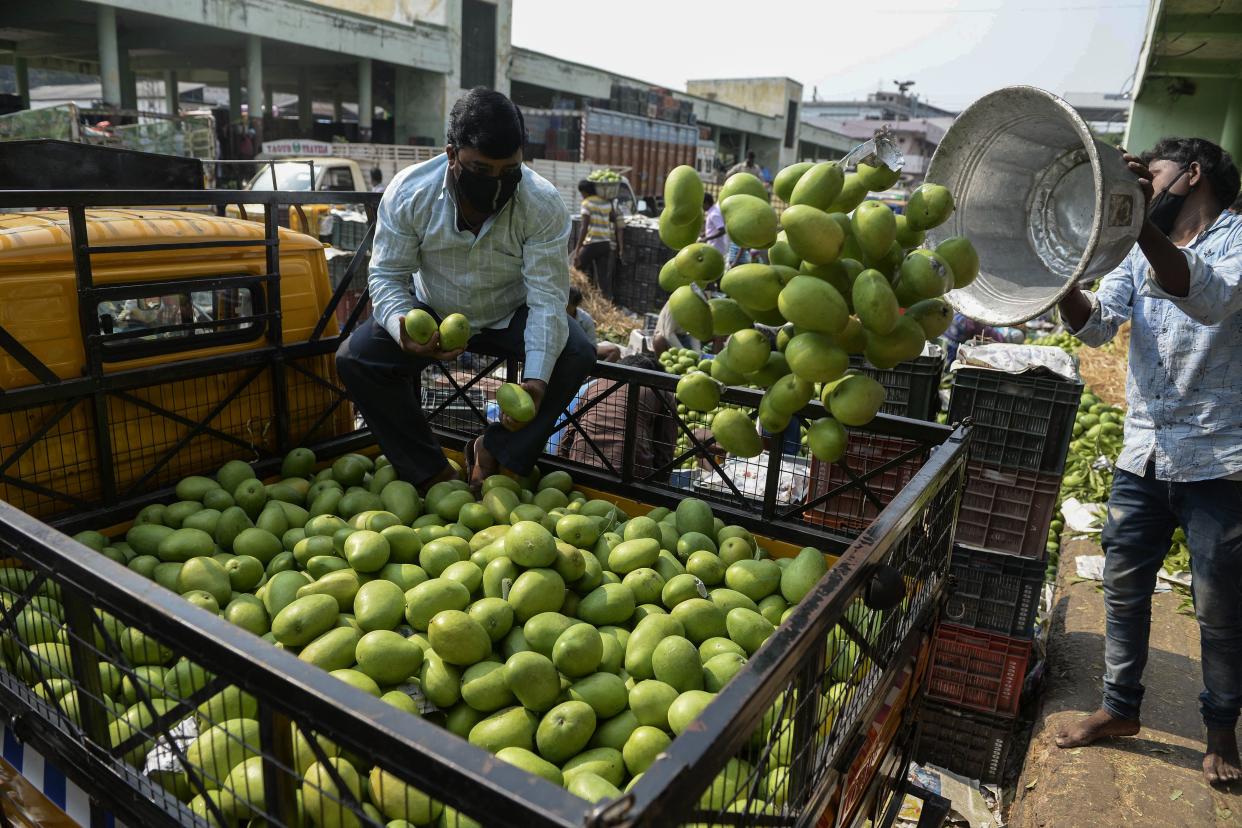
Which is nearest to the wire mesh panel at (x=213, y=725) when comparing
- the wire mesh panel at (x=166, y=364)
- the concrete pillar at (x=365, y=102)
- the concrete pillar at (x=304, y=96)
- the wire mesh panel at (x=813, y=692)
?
the wire mesh panel at (x=813, y=692)

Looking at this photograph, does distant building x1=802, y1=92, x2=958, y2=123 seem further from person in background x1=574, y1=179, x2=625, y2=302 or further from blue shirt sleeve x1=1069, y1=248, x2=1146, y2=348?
blue shirt sleeve x1=1069, y1=248, x2=1146, y2=348

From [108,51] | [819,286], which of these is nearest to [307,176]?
[819,286]

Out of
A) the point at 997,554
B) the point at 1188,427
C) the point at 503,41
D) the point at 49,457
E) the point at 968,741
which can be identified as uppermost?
the point at 503,41

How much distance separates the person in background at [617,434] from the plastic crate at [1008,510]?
4.94 ft

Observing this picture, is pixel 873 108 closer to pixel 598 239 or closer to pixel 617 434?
pixel 598 239

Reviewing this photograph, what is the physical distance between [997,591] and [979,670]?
42cm

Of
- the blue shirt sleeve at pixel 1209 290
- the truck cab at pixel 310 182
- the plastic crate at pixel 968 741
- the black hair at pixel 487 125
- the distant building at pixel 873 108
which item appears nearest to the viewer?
the blue shirt sleeve at pixel 1209 290

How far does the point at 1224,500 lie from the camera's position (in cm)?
315

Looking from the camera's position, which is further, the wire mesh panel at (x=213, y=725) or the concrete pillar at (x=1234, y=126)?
the concrete pillar at (x=1234, y=126)

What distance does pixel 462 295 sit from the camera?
11.8ft

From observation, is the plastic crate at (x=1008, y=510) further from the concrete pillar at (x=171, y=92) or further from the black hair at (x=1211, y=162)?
the concrete pillar at (x=171, y=92)


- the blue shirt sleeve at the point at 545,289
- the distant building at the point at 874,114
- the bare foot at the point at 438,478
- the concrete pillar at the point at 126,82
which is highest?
the distant building at the point at 874,114

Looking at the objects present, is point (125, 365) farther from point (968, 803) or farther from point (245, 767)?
point (968, 803)

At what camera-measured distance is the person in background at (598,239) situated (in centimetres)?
1259
